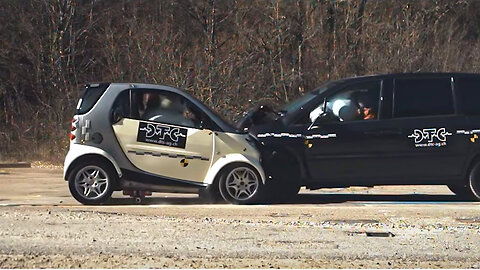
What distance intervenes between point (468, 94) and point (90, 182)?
17.7 ft

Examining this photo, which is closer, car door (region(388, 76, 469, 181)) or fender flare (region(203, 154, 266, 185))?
fender flare (region(203, 154, 266, 185))

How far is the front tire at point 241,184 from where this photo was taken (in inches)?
450

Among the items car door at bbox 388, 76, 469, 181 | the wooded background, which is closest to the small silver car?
car door at bbox 388, 76, 469, 181

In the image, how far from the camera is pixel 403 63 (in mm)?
25844

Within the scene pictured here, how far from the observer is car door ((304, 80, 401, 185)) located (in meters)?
11.6

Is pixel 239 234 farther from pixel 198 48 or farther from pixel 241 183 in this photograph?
pixel 198 48

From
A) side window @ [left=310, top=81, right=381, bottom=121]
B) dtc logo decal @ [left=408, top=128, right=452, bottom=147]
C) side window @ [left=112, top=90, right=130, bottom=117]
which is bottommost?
dtc logo decal @ [left=408, top=128, right=452, bottom=147]

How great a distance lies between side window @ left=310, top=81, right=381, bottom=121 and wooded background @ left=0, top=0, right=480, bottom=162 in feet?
37.6

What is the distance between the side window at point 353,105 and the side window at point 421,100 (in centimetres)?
29

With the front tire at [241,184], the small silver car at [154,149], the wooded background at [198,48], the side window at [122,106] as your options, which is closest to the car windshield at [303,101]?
the small silver car at [154,149]

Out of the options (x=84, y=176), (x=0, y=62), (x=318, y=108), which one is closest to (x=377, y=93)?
(x=318, y=108)

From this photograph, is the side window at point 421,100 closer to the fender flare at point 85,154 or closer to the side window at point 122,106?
the side window at point 122,106

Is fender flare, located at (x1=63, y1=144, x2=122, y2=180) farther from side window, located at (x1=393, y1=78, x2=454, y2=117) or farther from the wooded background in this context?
the wooded background

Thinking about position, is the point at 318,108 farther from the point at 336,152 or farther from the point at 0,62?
the point at 0,62
